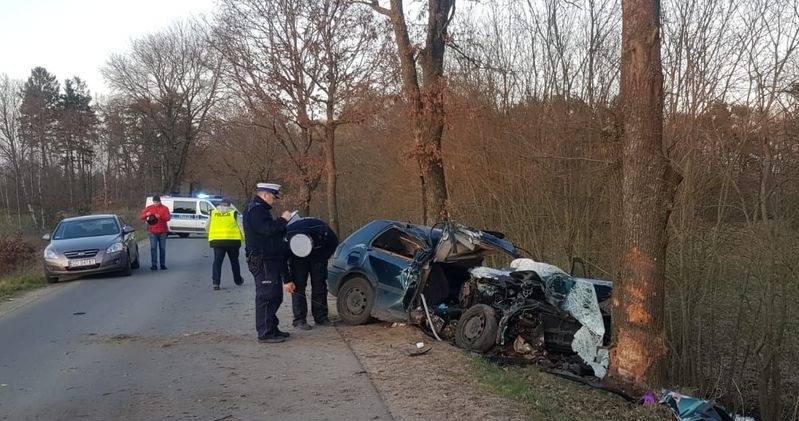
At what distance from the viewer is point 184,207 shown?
3269cm

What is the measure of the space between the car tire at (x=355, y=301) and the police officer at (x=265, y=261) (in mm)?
1271

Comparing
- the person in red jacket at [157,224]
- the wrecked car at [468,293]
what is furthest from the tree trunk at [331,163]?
the wrecked car at [468,293]

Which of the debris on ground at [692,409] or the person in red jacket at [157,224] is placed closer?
the debris on ground at [692,409]

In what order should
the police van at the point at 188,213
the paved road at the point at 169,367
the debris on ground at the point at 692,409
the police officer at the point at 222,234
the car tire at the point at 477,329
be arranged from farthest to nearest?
1. the police van at the point at 188,213
2. the police officer at the point at 222,234
3. the car tire at the point at 477,329
4. the paved road at the point at 169,367
5. the debris on ground at the point at 692,409

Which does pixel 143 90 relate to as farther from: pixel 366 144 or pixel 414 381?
pixel 414 381

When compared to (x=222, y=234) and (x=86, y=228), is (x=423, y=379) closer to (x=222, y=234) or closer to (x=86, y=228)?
(x=222, y=234)

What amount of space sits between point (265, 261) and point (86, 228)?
1013cm

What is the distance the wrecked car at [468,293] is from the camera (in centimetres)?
743

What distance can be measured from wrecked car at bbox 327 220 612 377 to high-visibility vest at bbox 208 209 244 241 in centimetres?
377

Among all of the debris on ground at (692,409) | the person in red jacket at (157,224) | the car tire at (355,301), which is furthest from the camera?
the person in red jacket at (157,224)

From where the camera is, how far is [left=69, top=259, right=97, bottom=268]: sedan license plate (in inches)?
595

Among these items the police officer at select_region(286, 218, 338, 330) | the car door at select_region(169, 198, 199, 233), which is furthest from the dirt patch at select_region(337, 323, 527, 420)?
the car door at select_region(169, 198, 199, 233)

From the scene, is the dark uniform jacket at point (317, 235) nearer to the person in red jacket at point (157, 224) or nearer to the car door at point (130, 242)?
the car door at point (130, 242)

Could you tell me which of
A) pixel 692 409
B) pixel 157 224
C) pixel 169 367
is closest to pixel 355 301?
pixel 169 367
